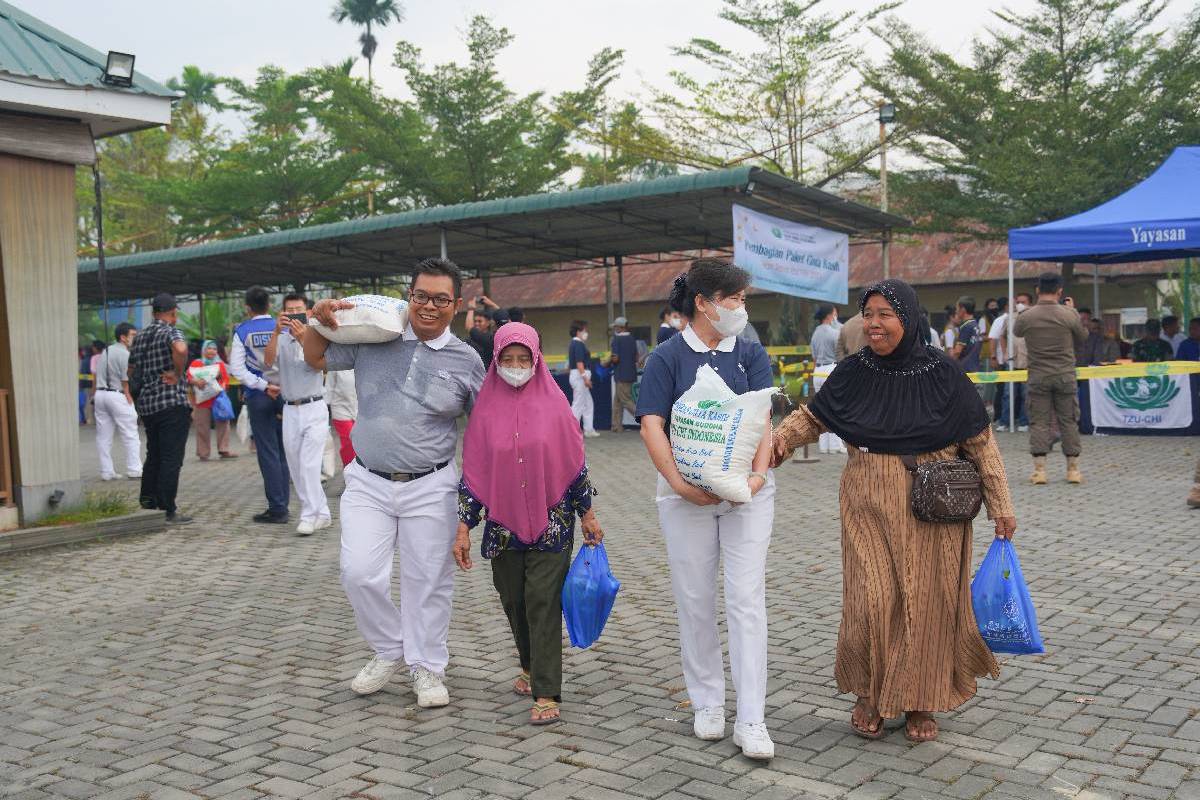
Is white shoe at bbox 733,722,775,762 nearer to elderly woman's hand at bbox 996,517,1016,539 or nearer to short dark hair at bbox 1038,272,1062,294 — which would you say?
elderly woman's hand at bbox 996,517,1016,539

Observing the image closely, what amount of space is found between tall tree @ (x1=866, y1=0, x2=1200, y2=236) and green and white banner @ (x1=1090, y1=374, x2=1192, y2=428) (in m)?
8.23

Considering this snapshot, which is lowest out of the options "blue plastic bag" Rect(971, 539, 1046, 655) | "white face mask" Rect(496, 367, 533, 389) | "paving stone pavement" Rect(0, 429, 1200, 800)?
"paving stone pavement" Rect(0, 429, 1200, 800)

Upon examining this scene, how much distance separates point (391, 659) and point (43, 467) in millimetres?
5749

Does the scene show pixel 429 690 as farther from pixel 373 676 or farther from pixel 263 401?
pixel 263 401

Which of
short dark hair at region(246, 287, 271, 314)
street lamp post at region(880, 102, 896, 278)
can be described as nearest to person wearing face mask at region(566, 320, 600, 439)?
street lamp post at region(880, 102, 896, 278)

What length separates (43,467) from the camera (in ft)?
31.1

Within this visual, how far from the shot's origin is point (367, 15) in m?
62.7

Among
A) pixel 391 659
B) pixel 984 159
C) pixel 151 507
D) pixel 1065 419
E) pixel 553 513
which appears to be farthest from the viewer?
pixel 984 159

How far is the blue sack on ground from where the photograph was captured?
15.3 feet

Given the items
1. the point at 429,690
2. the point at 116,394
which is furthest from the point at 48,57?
the point at 429,690

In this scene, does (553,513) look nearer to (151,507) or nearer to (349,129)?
(151,507)

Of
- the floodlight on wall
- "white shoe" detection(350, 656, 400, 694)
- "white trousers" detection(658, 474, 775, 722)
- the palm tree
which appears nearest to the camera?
"white trousers" detection(658, 474, 775, 722)

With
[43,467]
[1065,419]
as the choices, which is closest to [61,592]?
[43,467]

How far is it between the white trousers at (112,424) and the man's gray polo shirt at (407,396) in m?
10.1
